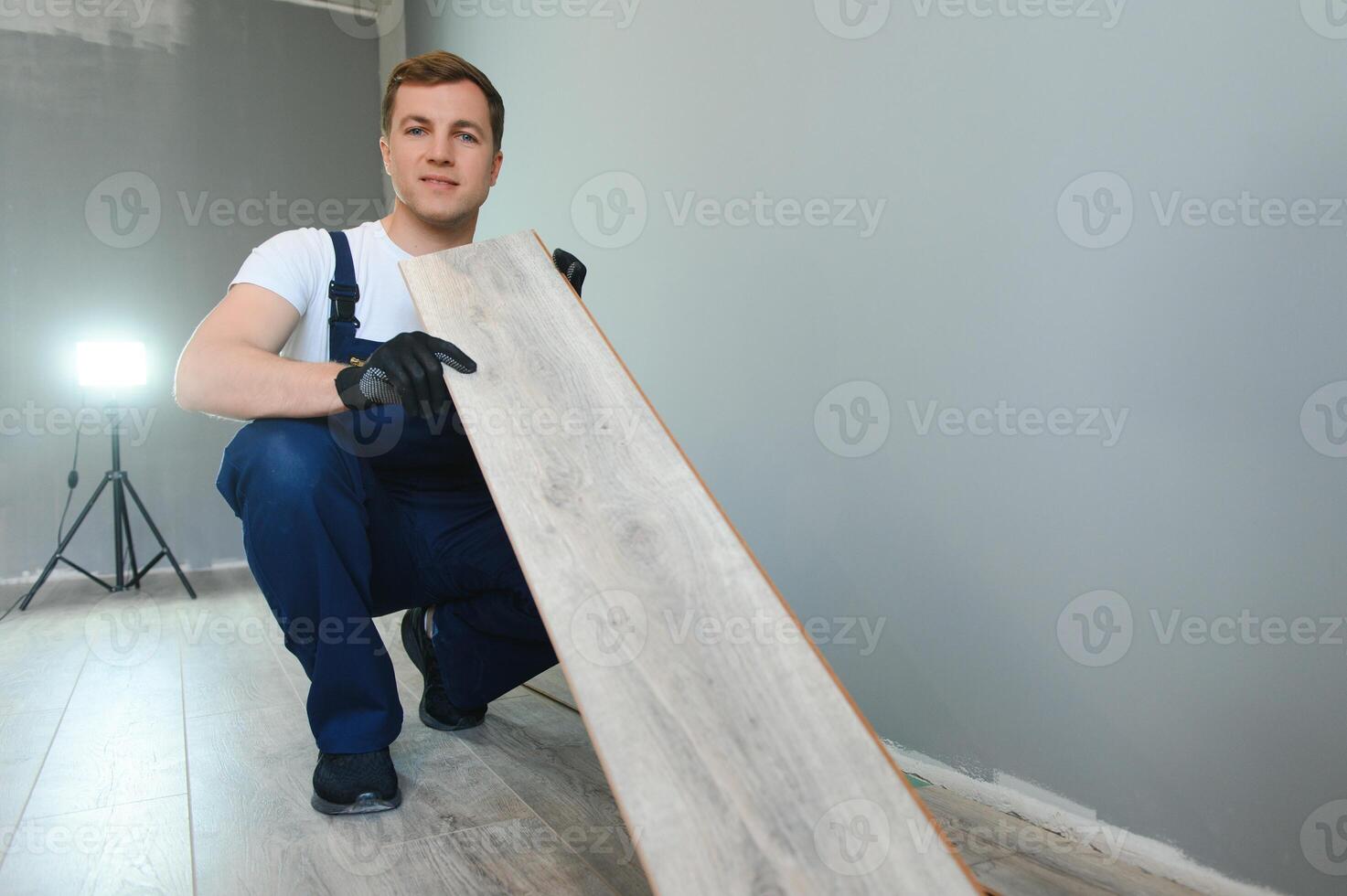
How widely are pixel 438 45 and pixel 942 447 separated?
322cm

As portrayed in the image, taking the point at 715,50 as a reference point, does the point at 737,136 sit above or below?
below

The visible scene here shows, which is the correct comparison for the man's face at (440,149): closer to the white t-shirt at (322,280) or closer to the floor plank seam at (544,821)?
the white t-shirt at (322,280)

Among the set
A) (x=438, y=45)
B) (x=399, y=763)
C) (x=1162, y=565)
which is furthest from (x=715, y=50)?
(x=438, y=45)

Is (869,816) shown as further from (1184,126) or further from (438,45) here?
(438,45)

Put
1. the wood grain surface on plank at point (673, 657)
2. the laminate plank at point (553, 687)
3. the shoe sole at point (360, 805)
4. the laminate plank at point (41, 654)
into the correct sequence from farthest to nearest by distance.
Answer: the laminate plank at point (41, 654) < the laminate plank at point (553, 687) < the shoe sole at point (360, 805) < the wood grain surface on plank at point (673, 657)

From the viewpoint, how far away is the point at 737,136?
6.28 feet

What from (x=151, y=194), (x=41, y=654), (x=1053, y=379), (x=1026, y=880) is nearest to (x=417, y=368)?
(x=1053, y=379)

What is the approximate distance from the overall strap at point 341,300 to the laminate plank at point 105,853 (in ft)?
2.49

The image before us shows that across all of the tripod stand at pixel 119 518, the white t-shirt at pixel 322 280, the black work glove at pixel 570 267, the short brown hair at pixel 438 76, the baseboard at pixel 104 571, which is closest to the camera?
the white t-shirt at pixel 322 280

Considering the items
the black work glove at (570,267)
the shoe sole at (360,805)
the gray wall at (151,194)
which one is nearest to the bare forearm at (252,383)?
the black work glove at (570,267)

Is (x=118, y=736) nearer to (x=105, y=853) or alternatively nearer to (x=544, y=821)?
(x=105, y=853)

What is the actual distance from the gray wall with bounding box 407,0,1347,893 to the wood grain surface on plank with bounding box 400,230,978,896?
0.56 m

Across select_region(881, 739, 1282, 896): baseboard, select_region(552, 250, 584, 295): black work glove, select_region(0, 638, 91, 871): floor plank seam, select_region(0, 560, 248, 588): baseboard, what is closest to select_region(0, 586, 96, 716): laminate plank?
select_region(0, 638, 91, 871): floor plank seam

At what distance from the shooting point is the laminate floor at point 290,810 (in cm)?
112
